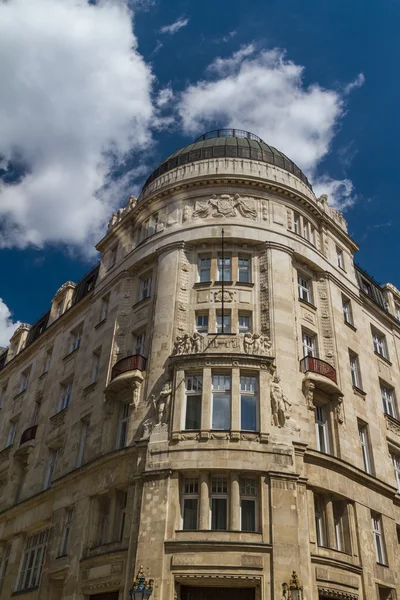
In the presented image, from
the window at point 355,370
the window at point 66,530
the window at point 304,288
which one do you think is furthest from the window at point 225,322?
the window at point 66,530

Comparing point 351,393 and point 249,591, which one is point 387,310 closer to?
point 351,393

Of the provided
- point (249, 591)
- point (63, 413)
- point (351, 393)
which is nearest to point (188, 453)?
point (249, 591)

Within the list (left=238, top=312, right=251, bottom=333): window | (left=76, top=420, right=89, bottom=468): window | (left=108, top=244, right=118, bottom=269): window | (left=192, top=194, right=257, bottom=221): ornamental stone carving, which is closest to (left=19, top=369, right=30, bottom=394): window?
(left=108, top=244, right=118, bottom=269): window

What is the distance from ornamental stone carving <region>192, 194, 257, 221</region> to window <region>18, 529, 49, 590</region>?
→ 19573mm

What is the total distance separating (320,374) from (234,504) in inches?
325

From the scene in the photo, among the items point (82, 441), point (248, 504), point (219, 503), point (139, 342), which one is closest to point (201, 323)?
point (139, 342)

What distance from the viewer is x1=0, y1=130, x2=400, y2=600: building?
23.4 m

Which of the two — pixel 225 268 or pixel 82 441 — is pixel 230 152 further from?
pixel 82 441

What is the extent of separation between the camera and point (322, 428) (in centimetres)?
2870

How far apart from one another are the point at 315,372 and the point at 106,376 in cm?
1112

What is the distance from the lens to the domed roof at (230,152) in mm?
36594

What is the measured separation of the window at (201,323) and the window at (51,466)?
40.8 ft

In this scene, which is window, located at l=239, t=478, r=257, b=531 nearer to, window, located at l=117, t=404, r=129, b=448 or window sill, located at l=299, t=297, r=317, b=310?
window, located at l=117, t=404, r=129, b=448

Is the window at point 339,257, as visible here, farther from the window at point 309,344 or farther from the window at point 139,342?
the window at point 139,342
